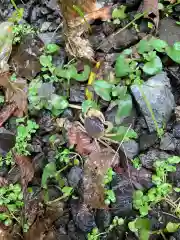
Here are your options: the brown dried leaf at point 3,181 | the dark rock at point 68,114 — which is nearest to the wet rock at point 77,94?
the dark rock at point 68,114

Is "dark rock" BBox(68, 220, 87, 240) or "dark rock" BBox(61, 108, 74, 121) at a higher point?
"dark rock" BBox(61, 108, 74, 121)

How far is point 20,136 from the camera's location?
1964 mm

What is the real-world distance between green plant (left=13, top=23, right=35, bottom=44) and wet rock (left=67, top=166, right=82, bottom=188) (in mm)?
872

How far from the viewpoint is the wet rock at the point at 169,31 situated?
6.50 ft

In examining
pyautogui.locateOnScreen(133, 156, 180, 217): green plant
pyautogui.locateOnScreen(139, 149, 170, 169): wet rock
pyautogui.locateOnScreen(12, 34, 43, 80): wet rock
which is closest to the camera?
pyautogui.locateOnScreen(133, 156, 180, 217): green plant

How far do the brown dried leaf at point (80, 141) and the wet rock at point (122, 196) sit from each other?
0.19 metres

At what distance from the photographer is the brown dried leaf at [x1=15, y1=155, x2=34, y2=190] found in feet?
6.24

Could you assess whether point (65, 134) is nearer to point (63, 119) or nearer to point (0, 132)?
point (63, 119)

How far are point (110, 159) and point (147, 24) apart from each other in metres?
0.76

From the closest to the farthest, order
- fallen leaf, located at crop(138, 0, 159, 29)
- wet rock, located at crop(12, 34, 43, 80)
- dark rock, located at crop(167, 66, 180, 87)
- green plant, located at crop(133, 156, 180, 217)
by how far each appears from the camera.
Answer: green plant, located at crop(133, 156, 180, 217)
dark rock, located at crop(167, 66, 180, 87)
fallen leaf, located at crop(138, 0, 159, 29)
wet rock, located at crop(12, 34, 43, 80)

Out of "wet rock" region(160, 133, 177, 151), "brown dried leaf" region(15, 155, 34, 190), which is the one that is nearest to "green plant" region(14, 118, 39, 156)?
"brown dried leaf" region(15, 155, 34, 190)

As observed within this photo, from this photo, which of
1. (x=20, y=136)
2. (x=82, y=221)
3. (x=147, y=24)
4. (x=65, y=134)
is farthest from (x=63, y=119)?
(x=147, y=24)

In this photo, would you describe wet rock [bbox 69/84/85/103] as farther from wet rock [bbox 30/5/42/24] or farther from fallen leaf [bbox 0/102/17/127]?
wet rock [bbox 30/5/42/24]

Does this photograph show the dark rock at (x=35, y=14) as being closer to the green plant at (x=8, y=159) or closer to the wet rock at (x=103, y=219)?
the green plant at (x=8, y=159)
